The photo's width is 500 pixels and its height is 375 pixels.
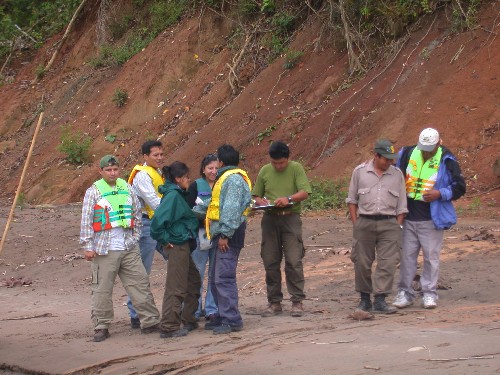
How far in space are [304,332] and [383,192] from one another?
159 cm

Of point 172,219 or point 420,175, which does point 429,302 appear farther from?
point 172,219

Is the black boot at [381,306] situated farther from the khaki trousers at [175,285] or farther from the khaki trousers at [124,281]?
the khaki trousers at [124,281]

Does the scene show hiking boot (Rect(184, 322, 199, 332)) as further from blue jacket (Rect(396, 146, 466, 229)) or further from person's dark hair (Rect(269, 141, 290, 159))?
blue jacket (Rect(396, 146, 466, 229))

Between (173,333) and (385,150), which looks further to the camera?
(385,150)

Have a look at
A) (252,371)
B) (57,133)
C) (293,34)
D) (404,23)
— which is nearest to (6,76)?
(57,133)

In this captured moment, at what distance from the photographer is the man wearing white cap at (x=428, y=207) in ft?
30.3

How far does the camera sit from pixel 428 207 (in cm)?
934

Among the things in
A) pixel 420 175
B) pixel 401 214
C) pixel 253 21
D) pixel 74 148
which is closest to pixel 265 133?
pixel 253 21

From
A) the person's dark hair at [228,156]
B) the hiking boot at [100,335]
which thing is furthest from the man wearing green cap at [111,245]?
the person's dark hair at [228,156]

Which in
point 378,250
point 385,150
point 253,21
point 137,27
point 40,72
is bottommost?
point 378,250

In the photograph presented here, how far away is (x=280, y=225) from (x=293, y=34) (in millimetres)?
14547

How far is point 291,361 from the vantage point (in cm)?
756

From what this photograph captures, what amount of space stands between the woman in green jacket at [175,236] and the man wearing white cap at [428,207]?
6.88 feet

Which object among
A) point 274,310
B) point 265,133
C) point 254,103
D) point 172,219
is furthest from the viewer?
point 254,103
